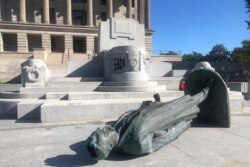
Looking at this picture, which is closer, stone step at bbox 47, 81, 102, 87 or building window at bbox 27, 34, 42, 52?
stone step at bbox 47, 81, 102, 87

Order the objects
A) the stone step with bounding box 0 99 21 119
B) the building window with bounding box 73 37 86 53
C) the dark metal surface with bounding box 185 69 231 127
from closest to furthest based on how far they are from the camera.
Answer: the dark metal surface with bounding box 185 69 231 127 → the stone step with bounding box 0 99 21 119 → the building window with bounding box 73 37 86 53

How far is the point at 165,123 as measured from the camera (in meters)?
4.52

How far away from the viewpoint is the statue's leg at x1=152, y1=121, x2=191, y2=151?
4197 mm

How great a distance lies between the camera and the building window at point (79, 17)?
55.9 metres

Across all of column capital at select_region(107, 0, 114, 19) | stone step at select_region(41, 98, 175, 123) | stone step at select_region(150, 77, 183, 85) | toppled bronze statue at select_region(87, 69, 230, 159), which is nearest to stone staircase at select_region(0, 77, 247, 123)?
stone step at select_region(41, 98, 175, 123)

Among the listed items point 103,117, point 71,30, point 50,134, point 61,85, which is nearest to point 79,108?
point 103,117

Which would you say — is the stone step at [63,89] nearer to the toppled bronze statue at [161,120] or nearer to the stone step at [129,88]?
the stone step at [129,88]

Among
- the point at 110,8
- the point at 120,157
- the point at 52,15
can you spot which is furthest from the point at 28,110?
the point at 52,15

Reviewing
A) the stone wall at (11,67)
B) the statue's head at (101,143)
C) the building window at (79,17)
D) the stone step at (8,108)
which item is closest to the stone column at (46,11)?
the building window at (79,17)

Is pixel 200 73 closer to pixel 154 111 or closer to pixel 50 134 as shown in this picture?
pixel 154 111

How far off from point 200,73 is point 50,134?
3493 millimetres

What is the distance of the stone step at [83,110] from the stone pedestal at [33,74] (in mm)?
2989

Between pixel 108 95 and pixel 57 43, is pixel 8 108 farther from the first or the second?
pixel 57 43

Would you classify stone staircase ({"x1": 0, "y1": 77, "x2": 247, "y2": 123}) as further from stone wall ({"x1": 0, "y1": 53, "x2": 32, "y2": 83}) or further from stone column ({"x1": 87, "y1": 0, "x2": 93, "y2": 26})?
stone column ({"x1": 87, "y1": 0, "x2": 93, "y2": 26})
